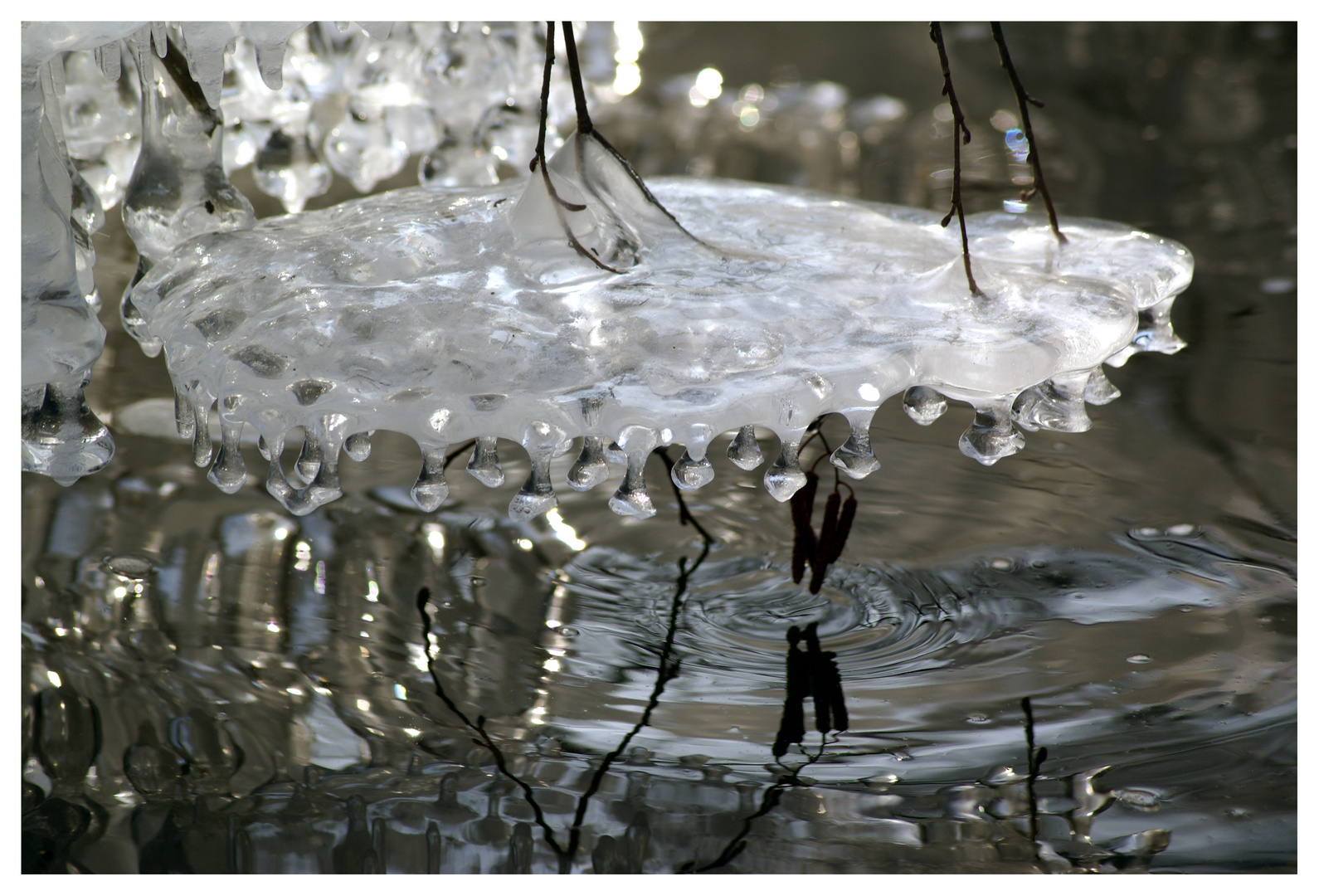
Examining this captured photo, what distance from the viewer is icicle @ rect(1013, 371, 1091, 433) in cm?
74

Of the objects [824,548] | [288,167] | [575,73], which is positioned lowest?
[824,548]

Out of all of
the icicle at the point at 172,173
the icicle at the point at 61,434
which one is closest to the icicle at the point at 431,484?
the icicle at the point at 61,434

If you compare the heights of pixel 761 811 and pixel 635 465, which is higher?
pixel 635 465

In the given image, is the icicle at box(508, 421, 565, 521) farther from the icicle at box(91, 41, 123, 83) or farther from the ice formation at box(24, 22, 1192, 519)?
the icicle at box(91, 41, 123, 83)

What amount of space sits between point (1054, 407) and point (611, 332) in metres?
0.26

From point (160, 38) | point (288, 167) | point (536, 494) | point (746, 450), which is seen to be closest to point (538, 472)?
point (536, 494)

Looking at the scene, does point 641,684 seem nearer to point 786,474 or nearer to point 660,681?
point 660,681

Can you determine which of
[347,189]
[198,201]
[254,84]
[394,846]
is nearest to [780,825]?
[394,846]

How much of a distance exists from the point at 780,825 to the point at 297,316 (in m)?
0.42

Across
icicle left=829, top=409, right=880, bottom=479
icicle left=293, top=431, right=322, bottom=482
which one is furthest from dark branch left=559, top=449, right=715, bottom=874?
icicle left=293, top=431, right=322, bottom=482

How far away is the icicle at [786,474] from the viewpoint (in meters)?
0.69

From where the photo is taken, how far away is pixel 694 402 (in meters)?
0.69

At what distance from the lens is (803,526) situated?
→ 0.94 metres
